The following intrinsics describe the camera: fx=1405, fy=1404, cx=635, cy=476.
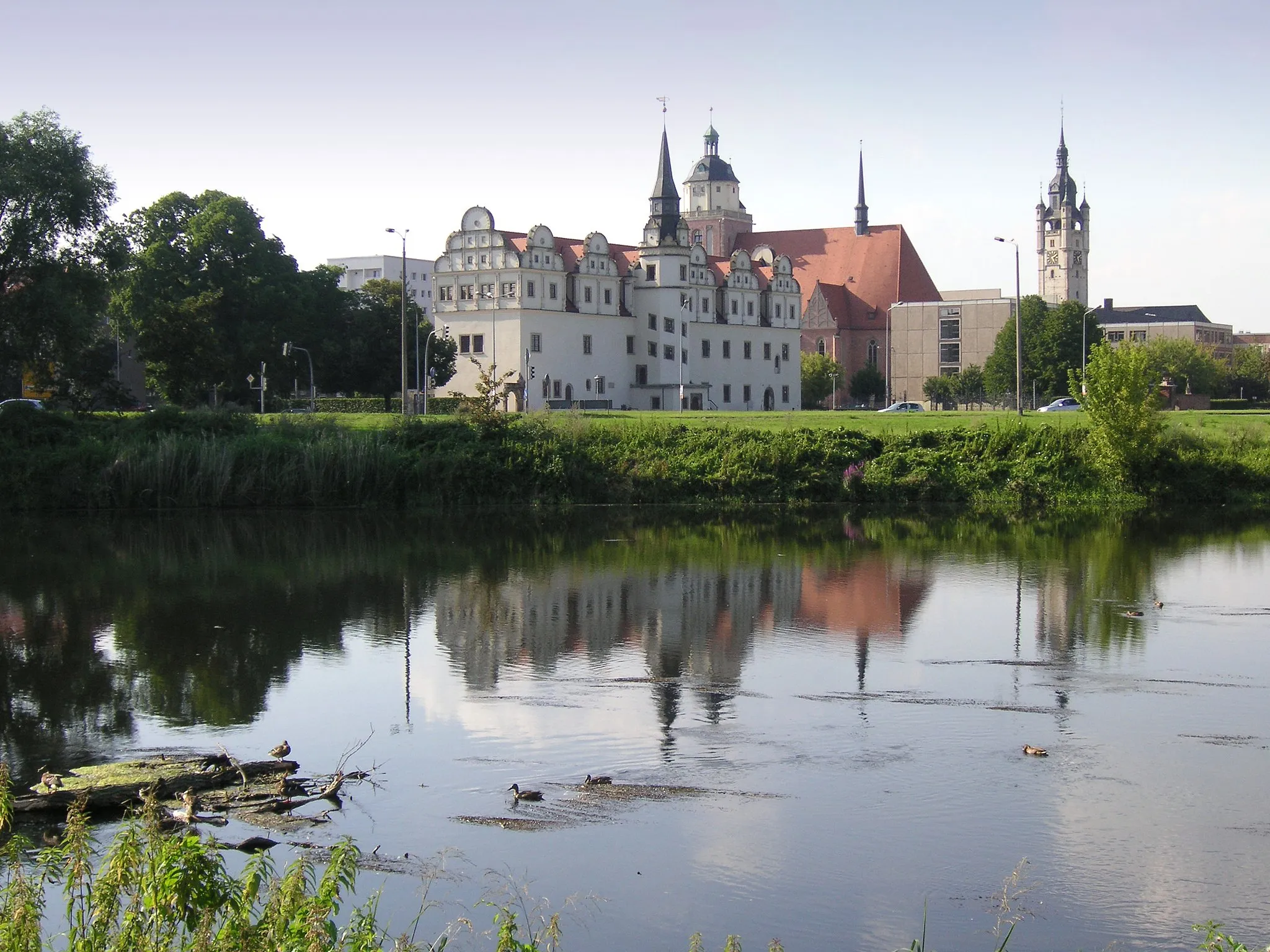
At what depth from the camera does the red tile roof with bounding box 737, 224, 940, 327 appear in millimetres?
116062

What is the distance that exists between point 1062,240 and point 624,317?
290 ft

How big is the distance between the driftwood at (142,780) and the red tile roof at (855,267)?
104009mm

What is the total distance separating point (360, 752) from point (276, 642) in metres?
6.62

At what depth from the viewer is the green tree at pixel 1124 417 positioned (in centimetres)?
4412

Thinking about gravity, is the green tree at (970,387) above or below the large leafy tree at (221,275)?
below

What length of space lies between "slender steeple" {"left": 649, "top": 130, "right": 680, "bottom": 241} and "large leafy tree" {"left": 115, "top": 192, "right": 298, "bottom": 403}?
76.3 ft

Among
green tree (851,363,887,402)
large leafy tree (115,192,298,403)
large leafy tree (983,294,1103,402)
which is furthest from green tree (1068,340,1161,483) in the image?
green tree (851,363,887,402)

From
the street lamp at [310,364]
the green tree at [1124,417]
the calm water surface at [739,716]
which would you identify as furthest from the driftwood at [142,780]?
the street lamp at [310,364]

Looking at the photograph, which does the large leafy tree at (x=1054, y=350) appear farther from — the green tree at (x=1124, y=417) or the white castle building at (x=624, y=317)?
the green tree at (x=1124, y=417)

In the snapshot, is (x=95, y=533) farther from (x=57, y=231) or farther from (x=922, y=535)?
(x=922, y=535)

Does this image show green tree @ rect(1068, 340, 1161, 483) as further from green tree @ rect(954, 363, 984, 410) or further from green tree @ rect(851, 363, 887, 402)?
green tree @ rect(851, 363, 887, 402)

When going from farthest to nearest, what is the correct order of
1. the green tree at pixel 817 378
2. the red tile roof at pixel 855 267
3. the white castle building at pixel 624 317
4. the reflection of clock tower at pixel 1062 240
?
the reflection of clock tower at pixel 1062 240 → the red tile roof at pixel 855 267 → the green tree at pixel 817 378 → the white castle building at pixel 624 317

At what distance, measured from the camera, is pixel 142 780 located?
12.8 metres

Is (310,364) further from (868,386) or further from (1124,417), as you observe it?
(868,386)
